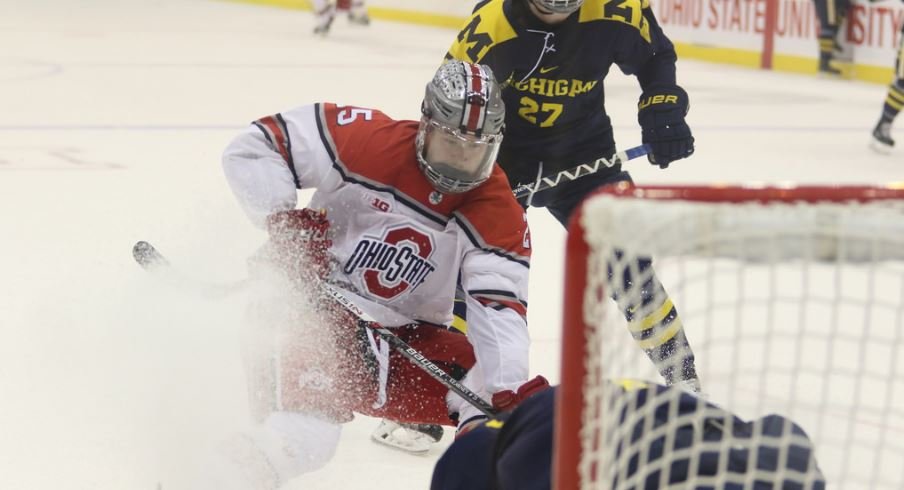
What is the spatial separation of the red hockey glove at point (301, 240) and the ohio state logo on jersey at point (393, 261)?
0.36 feet

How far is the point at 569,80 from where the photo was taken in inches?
132

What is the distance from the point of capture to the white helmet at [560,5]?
313 cm

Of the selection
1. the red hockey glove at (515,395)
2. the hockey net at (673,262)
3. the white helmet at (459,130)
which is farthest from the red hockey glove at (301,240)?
the hockey net at (673,262)

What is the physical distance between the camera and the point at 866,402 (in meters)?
3.11

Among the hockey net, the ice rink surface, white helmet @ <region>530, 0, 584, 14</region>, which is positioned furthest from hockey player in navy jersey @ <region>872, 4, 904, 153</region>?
the hockey net

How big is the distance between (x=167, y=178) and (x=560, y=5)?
303 cm

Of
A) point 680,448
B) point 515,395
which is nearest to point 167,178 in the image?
point 515,395

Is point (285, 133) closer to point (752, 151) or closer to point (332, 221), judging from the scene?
point (332, 221)

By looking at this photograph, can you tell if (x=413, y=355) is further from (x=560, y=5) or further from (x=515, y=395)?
(x=560, y=5)

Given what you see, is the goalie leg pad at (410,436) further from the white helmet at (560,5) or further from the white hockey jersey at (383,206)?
the white helmet at (560,5)

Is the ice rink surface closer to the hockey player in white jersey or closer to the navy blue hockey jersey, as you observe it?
the hockey player in white jersey

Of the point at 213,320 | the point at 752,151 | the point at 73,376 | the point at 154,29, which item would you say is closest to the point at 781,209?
the point at 213,320

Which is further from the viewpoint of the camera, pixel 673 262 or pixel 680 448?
pixel 680 448

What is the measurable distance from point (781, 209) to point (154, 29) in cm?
1096
